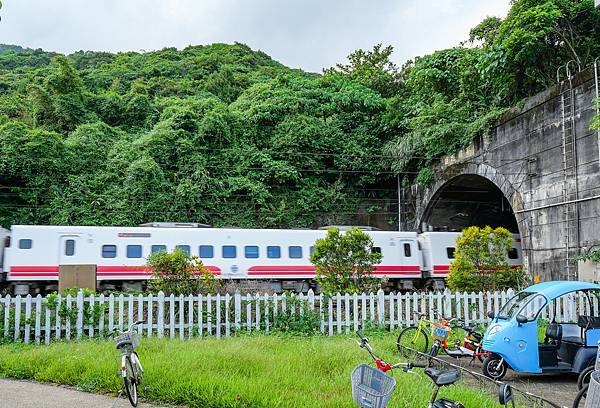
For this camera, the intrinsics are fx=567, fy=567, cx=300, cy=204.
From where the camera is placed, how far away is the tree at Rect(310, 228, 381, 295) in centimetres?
1314

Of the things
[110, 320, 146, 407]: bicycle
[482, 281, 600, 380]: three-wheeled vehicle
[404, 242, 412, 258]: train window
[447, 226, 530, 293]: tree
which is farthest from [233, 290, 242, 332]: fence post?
[404, 242, 412, 258]: train window

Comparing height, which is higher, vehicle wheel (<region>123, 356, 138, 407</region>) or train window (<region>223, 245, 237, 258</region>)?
train window (<region>223, 245, 237, 258</region>)

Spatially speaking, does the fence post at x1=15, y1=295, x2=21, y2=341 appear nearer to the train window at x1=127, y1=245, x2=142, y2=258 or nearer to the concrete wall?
the train window at x1=127, y1=245, x2=142, y2=258

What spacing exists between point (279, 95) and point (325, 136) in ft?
12.7

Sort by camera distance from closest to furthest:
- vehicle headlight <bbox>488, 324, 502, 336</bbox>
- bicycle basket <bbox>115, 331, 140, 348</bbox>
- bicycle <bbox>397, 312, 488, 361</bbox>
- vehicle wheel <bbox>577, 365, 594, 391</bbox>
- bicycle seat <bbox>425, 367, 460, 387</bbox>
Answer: bicycle seat <bbox>425, 367, 460, 387</bbox>
bicycle basket <bbox>115, 331, 140, 348</bbox>
vehicle wheel <bbox>577, 365, 594, 391</bbox>
vehicle headlight <bbox>488, 324, 502, 336</bbox>
bicycle <bbox>397, 312, 488, 361</bbox>

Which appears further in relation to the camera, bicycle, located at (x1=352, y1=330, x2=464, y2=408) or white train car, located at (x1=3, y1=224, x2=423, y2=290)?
white train car, located at (x1=3, y1=224, x2=423, y2=290)

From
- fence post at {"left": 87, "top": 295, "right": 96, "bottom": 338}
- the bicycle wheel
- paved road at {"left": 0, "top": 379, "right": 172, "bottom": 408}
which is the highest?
fence post at {"left": 87, "top": 295, "right": 96, "bottom": 338}

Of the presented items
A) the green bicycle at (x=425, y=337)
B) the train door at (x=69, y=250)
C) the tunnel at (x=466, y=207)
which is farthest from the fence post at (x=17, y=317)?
the tunnel at (x=466, y=207)

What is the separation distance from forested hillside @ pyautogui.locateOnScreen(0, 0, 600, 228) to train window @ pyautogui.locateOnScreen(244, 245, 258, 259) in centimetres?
877

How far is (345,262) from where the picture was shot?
13203mm

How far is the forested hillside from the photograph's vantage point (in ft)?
86.1

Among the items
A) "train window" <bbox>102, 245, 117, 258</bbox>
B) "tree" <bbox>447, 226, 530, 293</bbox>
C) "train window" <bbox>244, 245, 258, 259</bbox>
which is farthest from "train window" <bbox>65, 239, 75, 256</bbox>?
"tree" <bbox>447, 226, 530, 293</bbox>

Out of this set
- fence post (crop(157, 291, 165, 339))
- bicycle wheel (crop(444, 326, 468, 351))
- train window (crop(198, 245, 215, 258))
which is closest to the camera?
bicycle wheel (crop(444, 326, 468, 351))

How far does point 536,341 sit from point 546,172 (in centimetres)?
1210
